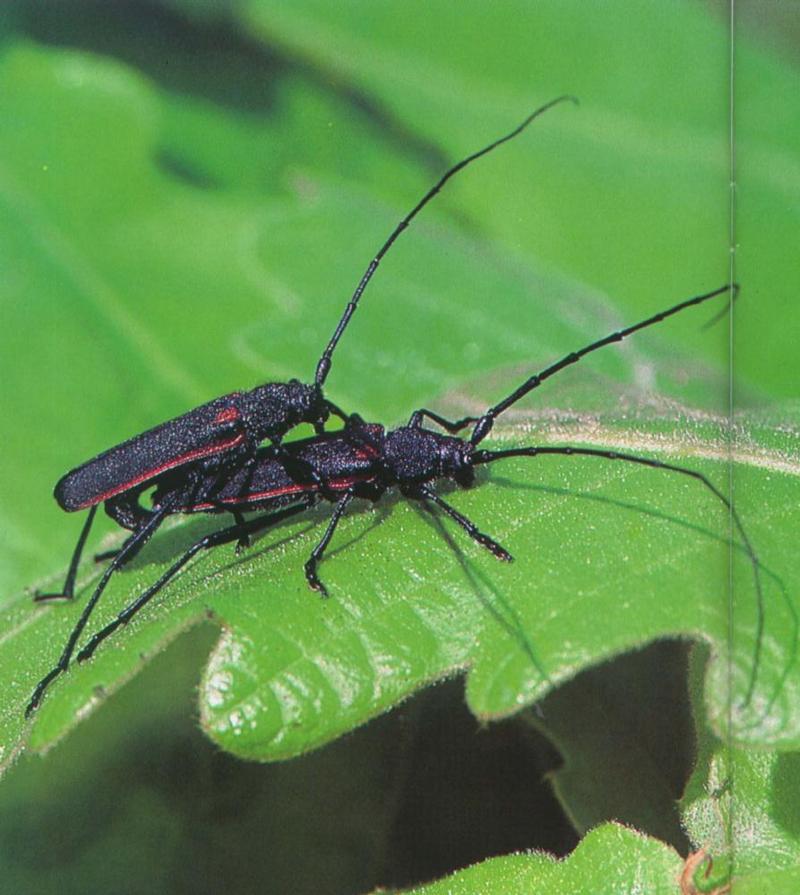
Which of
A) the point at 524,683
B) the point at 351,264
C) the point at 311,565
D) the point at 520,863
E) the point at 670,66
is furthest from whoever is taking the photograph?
the point at 670,66

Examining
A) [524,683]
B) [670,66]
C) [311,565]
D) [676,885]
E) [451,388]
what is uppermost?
[670,66]

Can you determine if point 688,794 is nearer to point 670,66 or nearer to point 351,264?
point 351,264

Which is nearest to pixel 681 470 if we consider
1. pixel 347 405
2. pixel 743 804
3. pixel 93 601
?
pixel 743 804

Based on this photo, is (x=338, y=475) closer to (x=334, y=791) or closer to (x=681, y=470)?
(x=334, y=791)

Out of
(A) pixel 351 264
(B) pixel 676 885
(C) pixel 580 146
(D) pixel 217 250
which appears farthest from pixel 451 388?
(B) pixel 676 885

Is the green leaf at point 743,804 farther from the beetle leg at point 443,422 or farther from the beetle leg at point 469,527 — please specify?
the beetle leg at point 443,422

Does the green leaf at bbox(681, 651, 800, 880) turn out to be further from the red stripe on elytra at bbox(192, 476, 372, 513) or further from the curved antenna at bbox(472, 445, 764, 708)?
the red stripe on elytra at bbox(192, 476, 372, 513)

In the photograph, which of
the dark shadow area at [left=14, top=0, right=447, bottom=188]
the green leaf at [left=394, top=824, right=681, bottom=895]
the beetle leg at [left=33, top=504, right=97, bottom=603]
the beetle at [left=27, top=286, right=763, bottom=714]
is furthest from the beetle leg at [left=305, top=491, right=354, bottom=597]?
the dark shadow area at [left=14, top=0, right=447, bottom=188]
